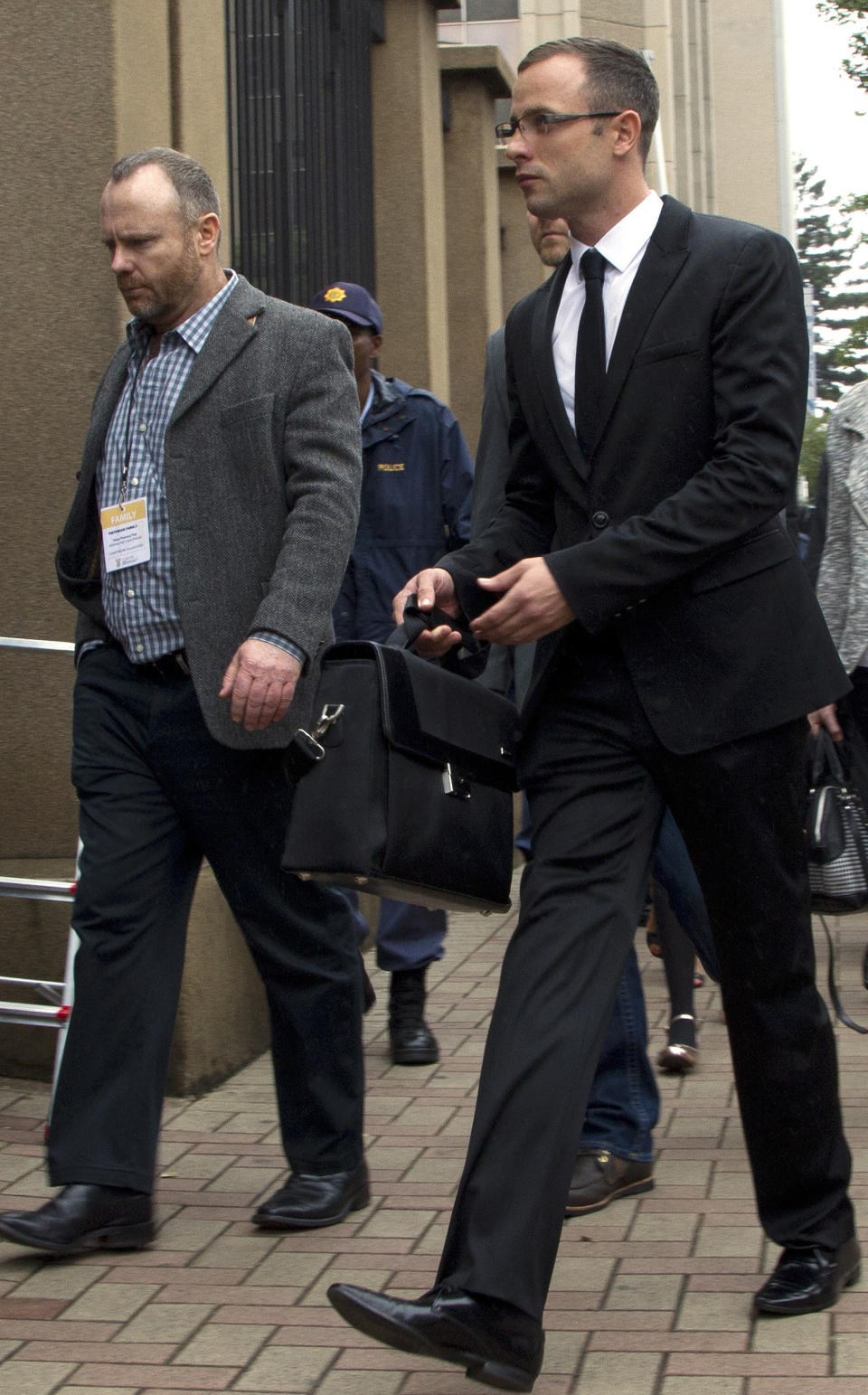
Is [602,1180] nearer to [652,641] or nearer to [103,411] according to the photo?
[652,641]

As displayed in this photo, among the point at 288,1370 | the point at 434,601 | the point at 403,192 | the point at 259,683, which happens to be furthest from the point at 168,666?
the point at 403,192

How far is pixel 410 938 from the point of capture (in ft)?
18.7

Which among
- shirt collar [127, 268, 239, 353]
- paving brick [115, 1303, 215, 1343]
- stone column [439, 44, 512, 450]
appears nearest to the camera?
paving brick [115, 1303, 215, 1343]

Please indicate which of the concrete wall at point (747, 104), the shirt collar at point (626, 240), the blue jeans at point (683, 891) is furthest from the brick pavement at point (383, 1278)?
the concrete wall at point (747, 104)

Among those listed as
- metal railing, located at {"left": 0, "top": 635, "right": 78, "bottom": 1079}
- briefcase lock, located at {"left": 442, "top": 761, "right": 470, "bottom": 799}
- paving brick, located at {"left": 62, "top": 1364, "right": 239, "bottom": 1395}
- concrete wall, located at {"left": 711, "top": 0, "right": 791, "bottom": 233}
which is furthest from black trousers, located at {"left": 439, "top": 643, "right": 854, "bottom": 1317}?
concrete wall, located at {"left": 711, "top": 0, "right": 791, "bottom": 233}

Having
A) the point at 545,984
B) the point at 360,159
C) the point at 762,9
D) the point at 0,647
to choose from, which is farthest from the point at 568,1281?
the point at 762,9

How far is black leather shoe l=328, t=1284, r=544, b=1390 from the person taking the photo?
9.29ft

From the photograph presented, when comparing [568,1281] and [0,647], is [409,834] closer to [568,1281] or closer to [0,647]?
[568,1281]

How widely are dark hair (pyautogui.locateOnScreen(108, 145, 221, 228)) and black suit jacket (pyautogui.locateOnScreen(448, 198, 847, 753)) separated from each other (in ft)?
3.67

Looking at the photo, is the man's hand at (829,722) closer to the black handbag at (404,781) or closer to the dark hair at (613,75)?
the black handbag at (404,781)

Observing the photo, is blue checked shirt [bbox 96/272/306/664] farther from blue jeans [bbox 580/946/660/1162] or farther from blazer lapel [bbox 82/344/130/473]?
blue jeans [bbox 580/946/660/1162]

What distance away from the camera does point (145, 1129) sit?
397 centimetres

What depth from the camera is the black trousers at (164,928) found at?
3.96m

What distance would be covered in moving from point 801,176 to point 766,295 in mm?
105195
